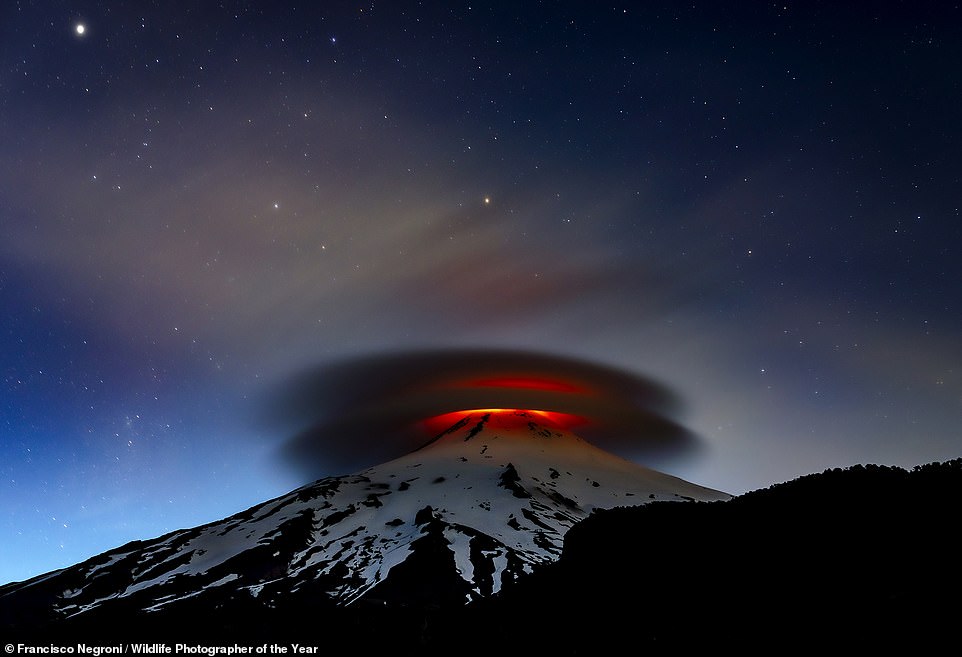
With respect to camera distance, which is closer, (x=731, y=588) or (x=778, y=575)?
(x=778, y=575)

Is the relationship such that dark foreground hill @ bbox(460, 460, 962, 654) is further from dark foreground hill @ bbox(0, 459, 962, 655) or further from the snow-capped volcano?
the snow-capped volcano

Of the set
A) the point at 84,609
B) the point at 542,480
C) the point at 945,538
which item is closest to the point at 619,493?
the point at 542,480

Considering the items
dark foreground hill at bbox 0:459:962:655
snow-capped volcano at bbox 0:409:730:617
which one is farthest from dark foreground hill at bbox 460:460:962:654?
snow-capped volcano at bbox 0:409:730:617

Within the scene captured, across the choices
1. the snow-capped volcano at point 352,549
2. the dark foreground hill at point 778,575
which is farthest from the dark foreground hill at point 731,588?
the snow-capped volcano at point 352,549

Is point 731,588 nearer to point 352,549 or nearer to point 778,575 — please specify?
point 778,575

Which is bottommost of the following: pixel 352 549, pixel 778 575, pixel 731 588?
pixel 731 588

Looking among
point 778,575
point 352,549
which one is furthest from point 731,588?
point 352,549

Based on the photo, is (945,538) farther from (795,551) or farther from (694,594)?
(694,594)
